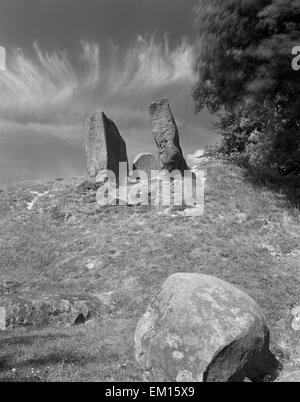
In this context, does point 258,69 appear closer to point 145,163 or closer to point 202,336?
point 145,163

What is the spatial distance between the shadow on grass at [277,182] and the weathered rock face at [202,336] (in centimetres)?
1435

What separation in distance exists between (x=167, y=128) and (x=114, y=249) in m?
9.82

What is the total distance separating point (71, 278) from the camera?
574 inches

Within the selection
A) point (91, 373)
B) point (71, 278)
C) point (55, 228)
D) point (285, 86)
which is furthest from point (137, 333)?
point (285, 86)

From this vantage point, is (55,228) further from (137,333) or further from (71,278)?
(137,333)

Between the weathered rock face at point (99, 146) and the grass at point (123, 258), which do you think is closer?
the grass at point (123, 258)

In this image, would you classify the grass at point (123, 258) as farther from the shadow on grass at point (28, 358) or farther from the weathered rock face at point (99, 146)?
the weathered rock face at point (99, 146)

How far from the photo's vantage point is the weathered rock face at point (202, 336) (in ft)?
22.9

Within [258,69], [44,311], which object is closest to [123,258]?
[44,311]

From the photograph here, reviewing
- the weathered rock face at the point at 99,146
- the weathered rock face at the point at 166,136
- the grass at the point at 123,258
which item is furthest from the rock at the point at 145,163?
the grass at the point at 123,258

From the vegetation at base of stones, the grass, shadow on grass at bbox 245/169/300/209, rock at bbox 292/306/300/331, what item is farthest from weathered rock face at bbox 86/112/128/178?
rock at bbox 292/306/300/331

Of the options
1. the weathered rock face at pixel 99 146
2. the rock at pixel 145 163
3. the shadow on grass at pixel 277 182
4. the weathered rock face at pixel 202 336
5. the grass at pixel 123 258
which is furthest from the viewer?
the rock at pixel 145 163

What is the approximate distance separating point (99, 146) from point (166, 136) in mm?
4164

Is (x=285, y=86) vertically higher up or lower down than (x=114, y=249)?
higher up
